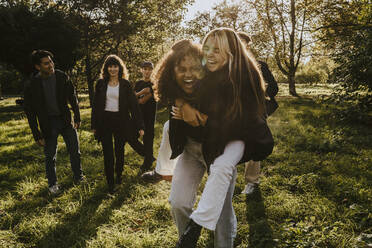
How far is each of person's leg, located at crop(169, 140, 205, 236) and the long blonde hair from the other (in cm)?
65

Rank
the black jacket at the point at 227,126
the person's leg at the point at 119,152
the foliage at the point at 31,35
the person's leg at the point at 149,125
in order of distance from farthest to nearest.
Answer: the foliage at the point at 31,35 < the person's leg at the point at 149,125 < the person's leg at the point at 119,152 < the black jacket at the point at 227,126

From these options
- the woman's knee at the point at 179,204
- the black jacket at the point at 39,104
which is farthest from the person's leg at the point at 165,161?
the black jacket at the point at 39,104

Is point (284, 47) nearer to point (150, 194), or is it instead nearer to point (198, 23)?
point (198, 23)

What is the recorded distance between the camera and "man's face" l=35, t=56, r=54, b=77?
4266 millimetres

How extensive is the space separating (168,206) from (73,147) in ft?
7.34

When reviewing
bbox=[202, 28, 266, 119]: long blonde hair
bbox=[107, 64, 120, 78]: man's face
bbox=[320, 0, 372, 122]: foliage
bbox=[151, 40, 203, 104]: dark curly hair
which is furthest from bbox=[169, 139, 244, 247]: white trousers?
bbox=[320, 0, 372, 122]: foliage

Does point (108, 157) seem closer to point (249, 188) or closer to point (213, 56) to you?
point (249, 188)

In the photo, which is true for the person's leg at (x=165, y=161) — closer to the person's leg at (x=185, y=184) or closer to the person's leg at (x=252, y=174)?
the person's leg at (x=185, y=184)

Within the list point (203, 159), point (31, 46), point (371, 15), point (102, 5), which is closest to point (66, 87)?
point (203, 159)

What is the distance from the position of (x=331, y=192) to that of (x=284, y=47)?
1996 centimetres

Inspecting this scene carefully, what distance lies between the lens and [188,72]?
8.15 ft

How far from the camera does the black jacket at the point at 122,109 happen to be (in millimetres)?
4504

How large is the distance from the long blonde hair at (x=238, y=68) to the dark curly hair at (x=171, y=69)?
26 centimetres

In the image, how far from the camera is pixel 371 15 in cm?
525
